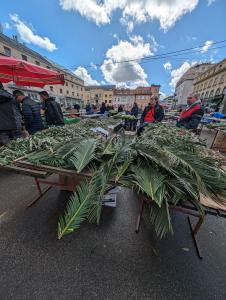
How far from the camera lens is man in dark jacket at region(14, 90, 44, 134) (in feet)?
10.9

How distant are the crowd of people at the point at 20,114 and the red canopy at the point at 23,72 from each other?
0.57 m

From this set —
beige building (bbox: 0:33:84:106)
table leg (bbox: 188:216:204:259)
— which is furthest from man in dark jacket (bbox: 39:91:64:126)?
beige building (bbox: 0:33:84:106)

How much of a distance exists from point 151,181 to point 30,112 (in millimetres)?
3655

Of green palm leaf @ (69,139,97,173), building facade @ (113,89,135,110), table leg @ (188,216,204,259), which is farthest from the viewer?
building facade @ (113,89,135,110)

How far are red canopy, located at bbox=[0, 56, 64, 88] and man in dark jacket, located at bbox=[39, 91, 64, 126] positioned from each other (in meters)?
0.60

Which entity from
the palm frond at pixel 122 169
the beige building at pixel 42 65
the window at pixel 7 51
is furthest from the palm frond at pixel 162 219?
the window at pixel 7 51

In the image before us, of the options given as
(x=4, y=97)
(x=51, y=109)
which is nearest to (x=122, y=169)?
(x=4, y=97)

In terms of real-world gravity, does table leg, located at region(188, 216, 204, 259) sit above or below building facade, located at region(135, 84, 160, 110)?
below

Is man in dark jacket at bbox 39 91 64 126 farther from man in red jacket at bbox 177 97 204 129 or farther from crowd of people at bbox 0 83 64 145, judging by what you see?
man in red jacket at bbox 177 97 204 129

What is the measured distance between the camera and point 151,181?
107 cm

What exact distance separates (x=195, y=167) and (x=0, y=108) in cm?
383

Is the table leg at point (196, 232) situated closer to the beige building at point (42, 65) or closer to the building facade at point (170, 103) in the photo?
the beige building at point (42, 65)

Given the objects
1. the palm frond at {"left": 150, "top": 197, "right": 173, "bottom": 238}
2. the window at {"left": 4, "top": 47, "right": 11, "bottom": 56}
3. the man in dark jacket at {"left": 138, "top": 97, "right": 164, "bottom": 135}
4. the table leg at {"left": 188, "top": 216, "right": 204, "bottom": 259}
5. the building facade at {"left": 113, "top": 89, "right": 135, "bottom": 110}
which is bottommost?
the table leg at {"left": 188, "top": 216, "right": 204, "bottom": 259}

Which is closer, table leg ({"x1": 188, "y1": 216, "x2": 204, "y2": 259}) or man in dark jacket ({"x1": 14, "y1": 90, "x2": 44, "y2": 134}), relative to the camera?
table leg ({"x1": 188, "y1": 216, "x2": 204, "y2": 259})
